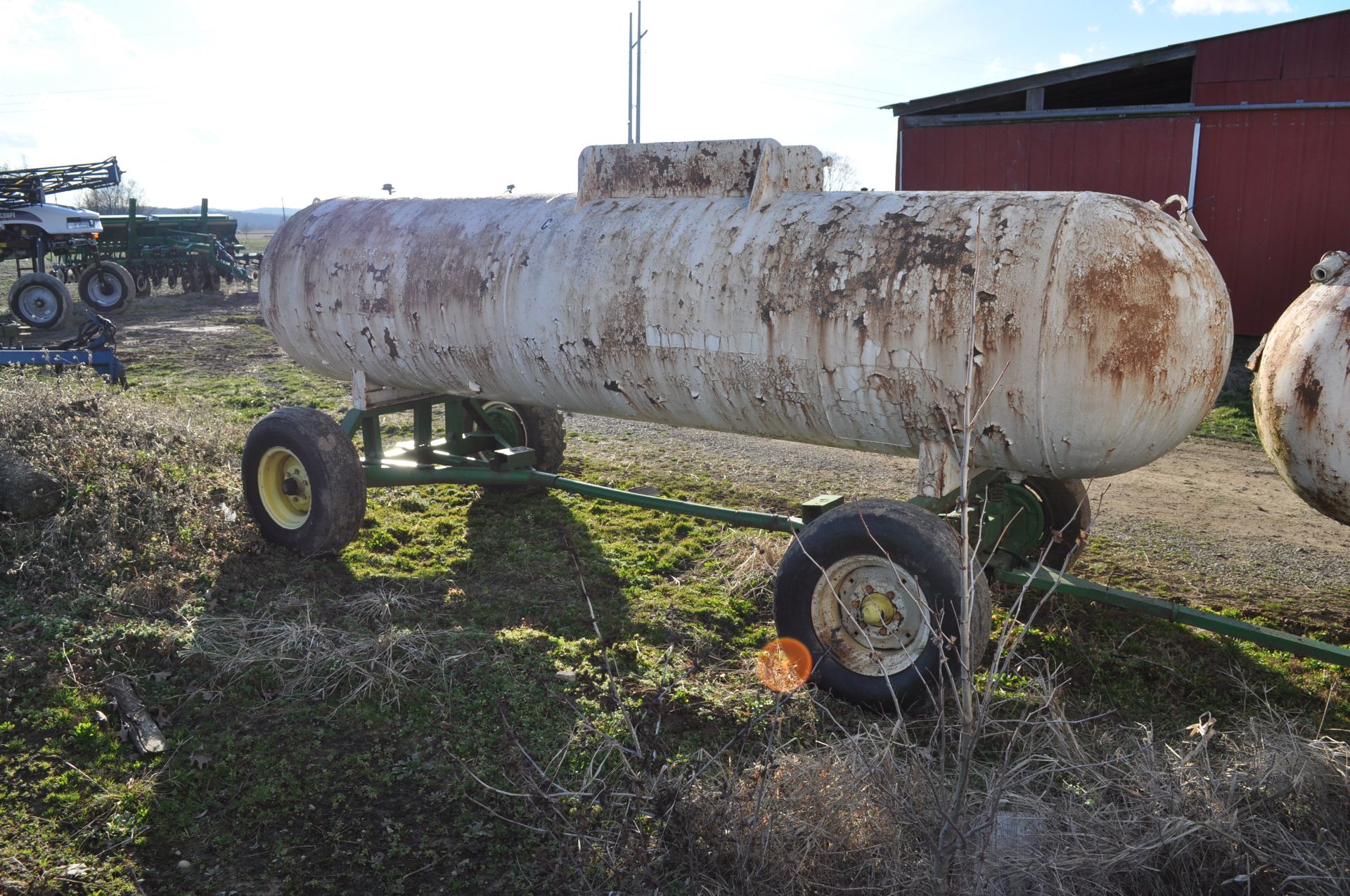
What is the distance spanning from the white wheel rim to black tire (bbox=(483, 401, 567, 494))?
11.0 ft

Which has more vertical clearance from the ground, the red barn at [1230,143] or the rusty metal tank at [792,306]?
A: the red barn at [1230,143]

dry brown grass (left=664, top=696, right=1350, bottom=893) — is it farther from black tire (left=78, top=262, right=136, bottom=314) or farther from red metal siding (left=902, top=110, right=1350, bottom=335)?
black tire (left=78, top=262, right=136, bottom=314)

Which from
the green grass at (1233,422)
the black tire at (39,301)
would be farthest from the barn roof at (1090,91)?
the black tire at (39,301)

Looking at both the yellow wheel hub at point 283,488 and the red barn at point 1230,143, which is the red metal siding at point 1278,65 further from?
the yellow wheel hub at point 283,488

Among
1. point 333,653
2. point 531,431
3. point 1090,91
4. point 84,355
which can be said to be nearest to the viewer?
point 333,653

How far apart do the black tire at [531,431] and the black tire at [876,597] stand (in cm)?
326

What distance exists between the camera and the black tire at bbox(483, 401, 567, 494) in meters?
7.11

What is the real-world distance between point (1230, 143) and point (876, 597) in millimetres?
10424

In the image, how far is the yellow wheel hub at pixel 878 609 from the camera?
4098mm

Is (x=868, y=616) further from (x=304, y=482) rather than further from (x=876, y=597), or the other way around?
(x=304, y=482)

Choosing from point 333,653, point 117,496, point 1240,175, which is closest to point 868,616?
point 333,653

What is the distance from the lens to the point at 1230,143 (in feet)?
38.6

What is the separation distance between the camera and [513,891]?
10.1ft

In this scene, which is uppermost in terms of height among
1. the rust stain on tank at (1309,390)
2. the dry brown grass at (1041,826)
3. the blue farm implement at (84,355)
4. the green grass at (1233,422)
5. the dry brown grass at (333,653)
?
the rust stain on tank at (1309,390)
